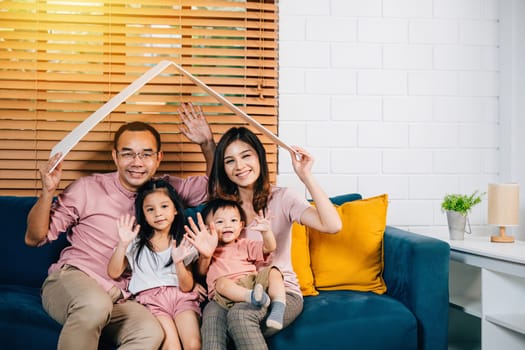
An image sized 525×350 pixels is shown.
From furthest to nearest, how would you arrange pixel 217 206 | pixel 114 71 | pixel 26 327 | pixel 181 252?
pixel 114 71 < pixel 217 206 < pixel 181 252 < pixel 26 327

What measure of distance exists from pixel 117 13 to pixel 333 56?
119 cm

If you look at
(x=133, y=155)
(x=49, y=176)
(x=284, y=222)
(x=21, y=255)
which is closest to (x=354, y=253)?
(x=284, y=222)

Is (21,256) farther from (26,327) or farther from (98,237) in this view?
(26,327)

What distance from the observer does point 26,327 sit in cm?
201

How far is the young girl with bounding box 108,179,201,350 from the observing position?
6.72 feet

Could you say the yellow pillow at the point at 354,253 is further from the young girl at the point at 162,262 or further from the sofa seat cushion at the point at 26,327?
the sofa seat cushion at the point at 26,327

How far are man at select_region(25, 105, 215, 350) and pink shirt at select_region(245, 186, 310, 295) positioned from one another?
1.23 feet

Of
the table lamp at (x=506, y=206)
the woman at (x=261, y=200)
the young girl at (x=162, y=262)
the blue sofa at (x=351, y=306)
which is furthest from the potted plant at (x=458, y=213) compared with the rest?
the young girl at (x=162, y=262)

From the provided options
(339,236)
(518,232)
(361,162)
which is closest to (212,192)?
(339,236)

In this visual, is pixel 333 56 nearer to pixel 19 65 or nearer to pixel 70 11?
pixel 70 11

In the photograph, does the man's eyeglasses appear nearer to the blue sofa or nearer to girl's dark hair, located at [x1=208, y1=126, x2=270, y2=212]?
girl's dark hair, located at [x1=208, y1=126, x2=270, y2=212]

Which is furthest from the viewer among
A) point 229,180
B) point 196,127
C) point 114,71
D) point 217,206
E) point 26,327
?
point 114,71

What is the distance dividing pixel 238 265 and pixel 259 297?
0.27 meters

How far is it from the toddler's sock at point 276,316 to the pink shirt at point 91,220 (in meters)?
0.66
